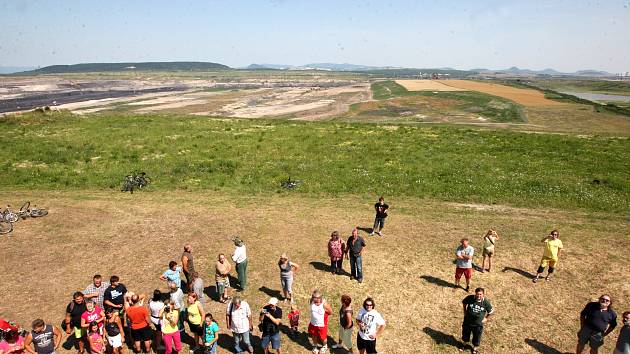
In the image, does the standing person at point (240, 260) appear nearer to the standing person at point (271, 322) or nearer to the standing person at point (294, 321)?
the standing person at point (294, 321)

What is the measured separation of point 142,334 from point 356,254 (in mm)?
7893

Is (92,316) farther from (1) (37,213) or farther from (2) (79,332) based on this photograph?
(1) (37,213)

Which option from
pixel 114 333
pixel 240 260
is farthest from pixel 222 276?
pixel 114 333

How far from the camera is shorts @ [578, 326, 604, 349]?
10914 millimetres

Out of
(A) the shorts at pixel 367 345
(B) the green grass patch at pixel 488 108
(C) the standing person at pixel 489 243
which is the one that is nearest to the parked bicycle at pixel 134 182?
(A) the shorts at pixel 367 345

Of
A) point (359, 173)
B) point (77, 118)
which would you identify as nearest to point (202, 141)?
point (359, 173)

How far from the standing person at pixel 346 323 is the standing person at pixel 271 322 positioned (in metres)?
1.84

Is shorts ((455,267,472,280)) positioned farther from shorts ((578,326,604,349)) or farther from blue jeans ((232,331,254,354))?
blue jeans ((232,331,254,354))

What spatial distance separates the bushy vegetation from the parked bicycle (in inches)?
28.0

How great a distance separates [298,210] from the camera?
2339cm

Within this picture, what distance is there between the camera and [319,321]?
11266 mm

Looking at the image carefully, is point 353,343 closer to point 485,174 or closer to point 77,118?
point 485,174

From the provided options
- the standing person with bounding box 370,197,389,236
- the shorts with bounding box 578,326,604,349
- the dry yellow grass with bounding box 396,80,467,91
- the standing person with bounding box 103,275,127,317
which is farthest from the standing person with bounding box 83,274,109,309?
the dry yellow grass with bounding box 396,80,467,91

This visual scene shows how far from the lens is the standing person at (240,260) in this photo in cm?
1430
